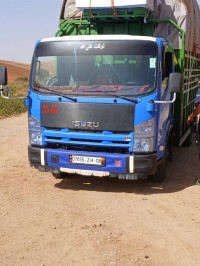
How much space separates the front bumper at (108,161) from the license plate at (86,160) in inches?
1.9

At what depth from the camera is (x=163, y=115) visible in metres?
6.50

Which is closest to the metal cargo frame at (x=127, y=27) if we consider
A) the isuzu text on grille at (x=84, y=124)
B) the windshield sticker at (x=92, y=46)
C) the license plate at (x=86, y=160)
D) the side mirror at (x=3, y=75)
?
A: the windshield sticker at (x=92, y=46)

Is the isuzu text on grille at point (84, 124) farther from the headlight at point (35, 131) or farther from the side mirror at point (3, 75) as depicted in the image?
the side mirror at point (3, 75)

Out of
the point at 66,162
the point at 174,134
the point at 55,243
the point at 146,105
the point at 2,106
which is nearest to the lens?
the point at 55,243

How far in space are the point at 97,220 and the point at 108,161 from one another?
1049mm

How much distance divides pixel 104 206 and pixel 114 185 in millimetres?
1115

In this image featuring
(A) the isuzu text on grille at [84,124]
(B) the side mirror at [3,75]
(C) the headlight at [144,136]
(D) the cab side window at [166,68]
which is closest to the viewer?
(C) the headlight at [144,136]

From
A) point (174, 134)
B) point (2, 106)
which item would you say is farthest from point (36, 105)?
point (2, 106)

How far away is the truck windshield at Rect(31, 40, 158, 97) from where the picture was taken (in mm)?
6105

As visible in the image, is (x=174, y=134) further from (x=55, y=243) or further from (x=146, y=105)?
(x=55, y=243)

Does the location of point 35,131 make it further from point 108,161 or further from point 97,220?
point 97,220

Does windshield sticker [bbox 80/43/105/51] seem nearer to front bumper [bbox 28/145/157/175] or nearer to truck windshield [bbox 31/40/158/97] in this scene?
truck windshield [bbox 31/40/158/97]

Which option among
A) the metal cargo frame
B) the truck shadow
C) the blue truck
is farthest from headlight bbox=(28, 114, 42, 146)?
the metal cargo frame

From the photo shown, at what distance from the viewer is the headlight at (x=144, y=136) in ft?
19.4
